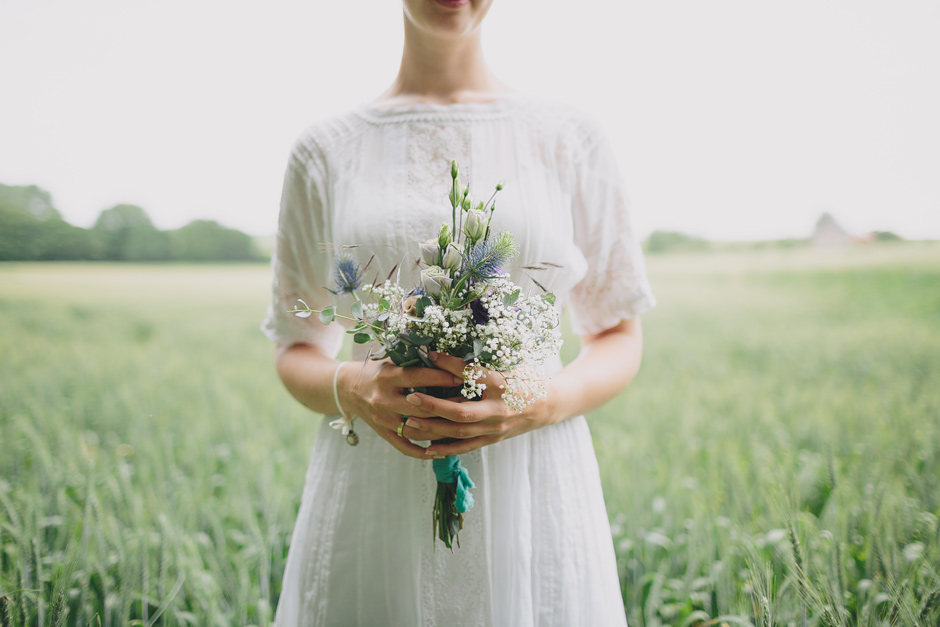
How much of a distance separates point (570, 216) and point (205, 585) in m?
1.36

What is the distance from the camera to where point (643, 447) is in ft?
6.91

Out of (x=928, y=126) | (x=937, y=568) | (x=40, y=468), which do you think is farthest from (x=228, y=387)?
(x=928, y=126)

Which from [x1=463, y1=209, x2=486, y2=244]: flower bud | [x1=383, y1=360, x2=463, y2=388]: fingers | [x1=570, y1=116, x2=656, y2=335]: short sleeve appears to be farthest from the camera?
[x1=570, y1=116, x2=656, y2=335]: short sleeve

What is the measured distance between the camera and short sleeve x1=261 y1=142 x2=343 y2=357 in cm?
104

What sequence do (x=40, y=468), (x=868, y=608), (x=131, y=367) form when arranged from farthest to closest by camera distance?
(x=131, y=367)
(x=40, y=468)
(x=868, y=608)

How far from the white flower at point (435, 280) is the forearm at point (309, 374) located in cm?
37

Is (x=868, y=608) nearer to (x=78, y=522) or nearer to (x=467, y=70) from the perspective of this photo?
(x=467, y=70)

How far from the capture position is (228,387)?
8.36ft

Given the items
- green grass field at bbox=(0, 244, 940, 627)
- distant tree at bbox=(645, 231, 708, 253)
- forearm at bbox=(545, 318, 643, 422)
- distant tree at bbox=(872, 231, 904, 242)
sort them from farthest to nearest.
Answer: distant tree at bbox=(645, 231, 708, 253), distant tree at bbox=(872, 231, 904, 242), green grass field at bbox=(0, 244, 940, 627), forearm at bbox=(545, 318, 643, 422)

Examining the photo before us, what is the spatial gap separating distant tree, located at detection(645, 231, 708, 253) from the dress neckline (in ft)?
8.09

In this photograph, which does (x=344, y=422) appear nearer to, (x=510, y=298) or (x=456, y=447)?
(x=456, y=447)

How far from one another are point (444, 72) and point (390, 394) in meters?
0.69

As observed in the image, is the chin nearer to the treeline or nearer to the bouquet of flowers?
the bouquet of flowers

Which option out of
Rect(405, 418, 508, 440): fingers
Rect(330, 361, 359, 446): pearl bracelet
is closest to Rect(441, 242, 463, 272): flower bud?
Rect(405, 418, 508, 440): fingers
